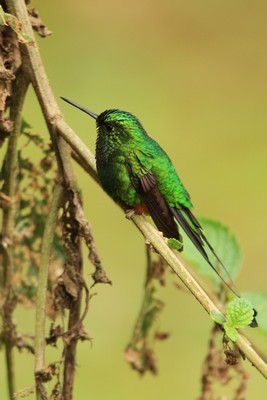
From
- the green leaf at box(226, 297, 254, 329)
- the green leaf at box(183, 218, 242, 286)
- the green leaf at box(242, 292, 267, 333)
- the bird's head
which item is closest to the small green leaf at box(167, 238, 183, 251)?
the green leaf at box(226, 297, 254, 329)

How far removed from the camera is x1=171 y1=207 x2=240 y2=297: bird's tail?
1864mm

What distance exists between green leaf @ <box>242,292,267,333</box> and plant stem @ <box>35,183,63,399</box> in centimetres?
39

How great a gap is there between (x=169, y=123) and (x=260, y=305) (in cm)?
515

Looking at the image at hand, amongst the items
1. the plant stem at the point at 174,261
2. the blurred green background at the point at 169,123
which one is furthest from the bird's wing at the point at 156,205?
the blurred green background at the point at 169,123

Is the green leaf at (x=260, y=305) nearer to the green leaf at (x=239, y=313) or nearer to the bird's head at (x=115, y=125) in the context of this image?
the green leaf at (x=239, y=313)

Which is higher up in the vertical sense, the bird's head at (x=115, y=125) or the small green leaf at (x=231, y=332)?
the bird's head at (x=115, y=125)

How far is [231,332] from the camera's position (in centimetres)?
142

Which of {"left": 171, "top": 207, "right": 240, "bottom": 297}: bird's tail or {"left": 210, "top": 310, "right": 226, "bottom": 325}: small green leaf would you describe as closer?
{"left": 210, "top": 310, "right": 226, "bottom": 325}: small green leaf

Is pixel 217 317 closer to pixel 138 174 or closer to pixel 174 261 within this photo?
pixel 174 261

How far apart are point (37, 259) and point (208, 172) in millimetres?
4158

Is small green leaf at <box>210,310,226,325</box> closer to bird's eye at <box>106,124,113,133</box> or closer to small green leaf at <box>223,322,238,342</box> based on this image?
small green leaf at <box>223,322,238,342</box>

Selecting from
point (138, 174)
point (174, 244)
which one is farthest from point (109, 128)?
point (174, 244)

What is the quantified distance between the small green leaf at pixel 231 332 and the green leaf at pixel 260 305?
23cm

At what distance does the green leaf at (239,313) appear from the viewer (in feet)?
4.80
